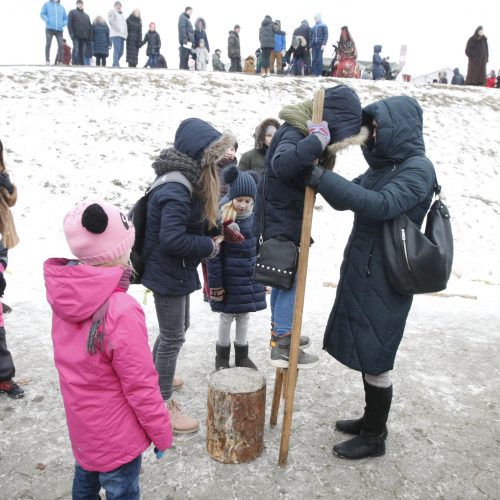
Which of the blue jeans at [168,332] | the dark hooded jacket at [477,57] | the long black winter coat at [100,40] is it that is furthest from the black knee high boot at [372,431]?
the dark hooded jacket at [477,57]

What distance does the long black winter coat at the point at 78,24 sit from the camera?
48.8 feet

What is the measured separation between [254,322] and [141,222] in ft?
9.01

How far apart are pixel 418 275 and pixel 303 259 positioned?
0.64 m

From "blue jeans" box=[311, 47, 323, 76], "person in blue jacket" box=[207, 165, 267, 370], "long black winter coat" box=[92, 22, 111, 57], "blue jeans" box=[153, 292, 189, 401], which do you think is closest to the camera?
"blue jeans" box=[153, 292, 189, 401]

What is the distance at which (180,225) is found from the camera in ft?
9.91

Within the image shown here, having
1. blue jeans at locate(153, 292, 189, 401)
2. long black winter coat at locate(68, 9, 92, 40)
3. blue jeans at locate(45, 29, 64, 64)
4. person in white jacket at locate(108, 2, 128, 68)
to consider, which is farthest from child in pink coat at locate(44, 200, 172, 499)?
person in white jacket at locate(108, 2, 128, 68)

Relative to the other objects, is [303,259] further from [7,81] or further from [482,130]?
[482,130]

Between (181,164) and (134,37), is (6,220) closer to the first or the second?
(181,164)

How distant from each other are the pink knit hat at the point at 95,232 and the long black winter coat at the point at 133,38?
646 inches

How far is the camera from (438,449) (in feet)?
10.8

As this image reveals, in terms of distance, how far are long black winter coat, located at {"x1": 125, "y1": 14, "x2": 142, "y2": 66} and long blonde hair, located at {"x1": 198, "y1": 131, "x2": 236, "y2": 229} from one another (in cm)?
1540

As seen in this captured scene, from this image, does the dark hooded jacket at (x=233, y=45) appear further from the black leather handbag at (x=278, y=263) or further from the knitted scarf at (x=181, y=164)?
the black leather handbag at (x=278, y=263)

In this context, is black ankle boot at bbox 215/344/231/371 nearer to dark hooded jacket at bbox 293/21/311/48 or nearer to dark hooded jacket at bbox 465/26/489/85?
dark hooded jacket at bbox 293/21/311/48

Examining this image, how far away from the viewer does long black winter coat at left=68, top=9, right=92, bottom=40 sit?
1488 cm
